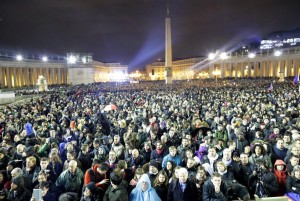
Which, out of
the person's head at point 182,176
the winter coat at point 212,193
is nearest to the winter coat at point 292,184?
the winter coat at point 212,193

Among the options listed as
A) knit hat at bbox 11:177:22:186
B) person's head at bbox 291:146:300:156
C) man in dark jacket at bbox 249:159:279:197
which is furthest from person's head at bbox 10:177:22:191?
person's head at bbox 291:146:300:156

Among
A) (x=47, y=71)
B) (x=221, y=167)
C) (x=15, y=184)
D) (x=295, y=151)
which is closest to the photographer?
(x=15, y=184)

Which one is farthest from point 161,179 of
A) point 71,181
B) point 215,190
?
point 71,181

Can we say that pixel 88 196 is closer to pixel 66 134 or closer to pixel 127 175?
pixel 127 175

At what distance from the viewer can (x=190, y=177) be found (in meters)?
5.63

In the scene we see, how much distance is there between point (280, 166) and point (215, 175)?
1939 millimetres

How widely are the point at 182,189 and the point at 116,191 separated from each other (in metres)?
1.22

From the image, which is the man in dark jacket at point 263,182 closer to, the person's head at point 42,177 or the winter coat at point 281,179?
the winter coat at point 281,179

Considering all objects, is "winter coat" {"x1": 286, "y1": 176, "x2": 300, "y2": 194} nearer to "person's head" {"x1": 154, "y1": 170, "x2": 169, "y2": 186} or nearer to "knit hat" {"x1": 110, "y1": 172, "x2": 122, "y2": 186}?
"person's head" {"x1": 154, "y1": 170, "x2": 169, "y2": 186}

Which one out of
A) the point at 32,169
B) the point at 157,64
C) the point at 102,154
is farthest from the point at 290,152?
the point at 157,64

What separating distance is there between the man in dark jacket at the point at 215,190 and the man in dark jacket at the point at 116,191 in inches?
57.0

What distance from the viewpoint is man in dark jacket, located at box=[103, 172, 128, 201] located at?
4.78 m

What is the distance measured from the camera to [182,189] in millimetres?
5047

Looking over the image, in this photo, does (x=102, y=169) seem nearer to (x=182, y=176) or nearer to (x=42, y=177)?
(x=42, y=177)
